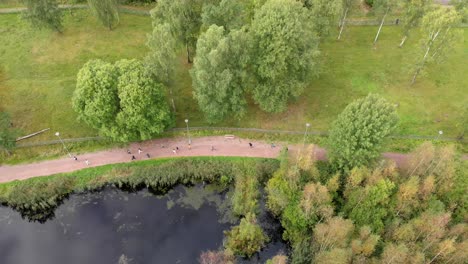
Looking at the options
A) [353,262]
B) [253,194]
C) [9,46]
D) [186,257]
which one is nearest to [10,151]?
[9,46]

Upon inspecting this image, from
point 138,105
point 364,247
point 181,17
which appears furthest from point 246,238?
point 181,17

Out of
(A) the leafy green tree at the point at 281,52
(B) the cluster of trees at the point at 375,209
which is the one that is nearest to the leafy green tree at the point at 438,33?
(A) the leafy green tree at the point at 281,52

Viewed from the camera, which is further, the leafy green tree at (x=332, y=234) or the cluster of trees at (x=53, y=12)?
the cluster of trees at (x=53, y=12)

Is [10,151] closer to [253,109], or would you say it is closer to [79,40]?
[79,40]

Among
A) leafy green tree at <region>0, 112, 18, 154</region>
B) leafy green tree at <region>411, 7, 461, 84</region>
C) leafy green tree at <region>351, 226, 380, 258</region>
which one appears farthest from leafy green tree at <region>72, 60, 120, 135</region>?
leafy green tree at <region>411, 7, 461, 84</region>

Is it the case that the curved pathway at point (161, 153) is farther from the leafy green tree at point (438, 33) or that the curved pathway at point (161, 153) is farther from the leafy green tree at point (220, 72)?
the leafy green tree at point (438, 33)

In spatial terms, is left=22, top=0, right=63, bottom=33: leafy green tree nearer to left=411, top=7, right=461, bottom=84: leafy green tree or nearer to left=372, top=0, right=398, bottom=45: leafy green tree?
left=372, top=0, right=398, bottom=45: leafy green tree
